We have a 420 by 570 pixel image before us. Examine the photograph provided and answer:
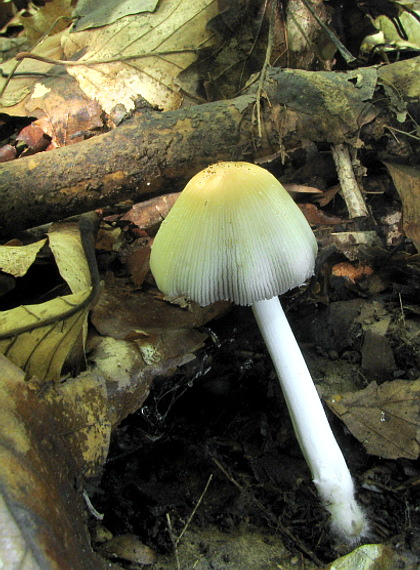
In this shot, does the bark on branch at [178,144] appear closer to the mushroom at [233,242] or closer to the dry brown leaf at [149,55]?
the mushroom at [233,242]

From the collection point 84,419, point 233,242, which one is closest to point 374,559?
point 84,419

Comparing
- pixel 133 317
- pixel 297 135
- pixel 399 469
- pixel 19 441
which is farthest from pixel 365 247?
pixel 19 441

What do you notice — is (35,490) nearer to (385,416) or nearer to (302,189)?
(385,416)

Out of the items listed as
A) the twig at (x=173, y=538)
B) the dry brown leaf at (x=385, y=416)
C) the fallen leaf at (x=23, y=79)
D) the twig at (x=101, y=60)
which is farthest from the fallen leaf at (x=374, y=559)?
the fallen leaf at (x=23, y=79)

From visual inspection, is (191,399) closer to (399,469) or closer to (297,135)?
(399,469)

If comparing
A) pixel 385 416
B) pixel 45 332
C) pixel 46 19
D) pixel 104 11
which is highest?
pixel 46 19

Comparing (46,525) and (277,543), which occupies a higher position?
(46,525)
